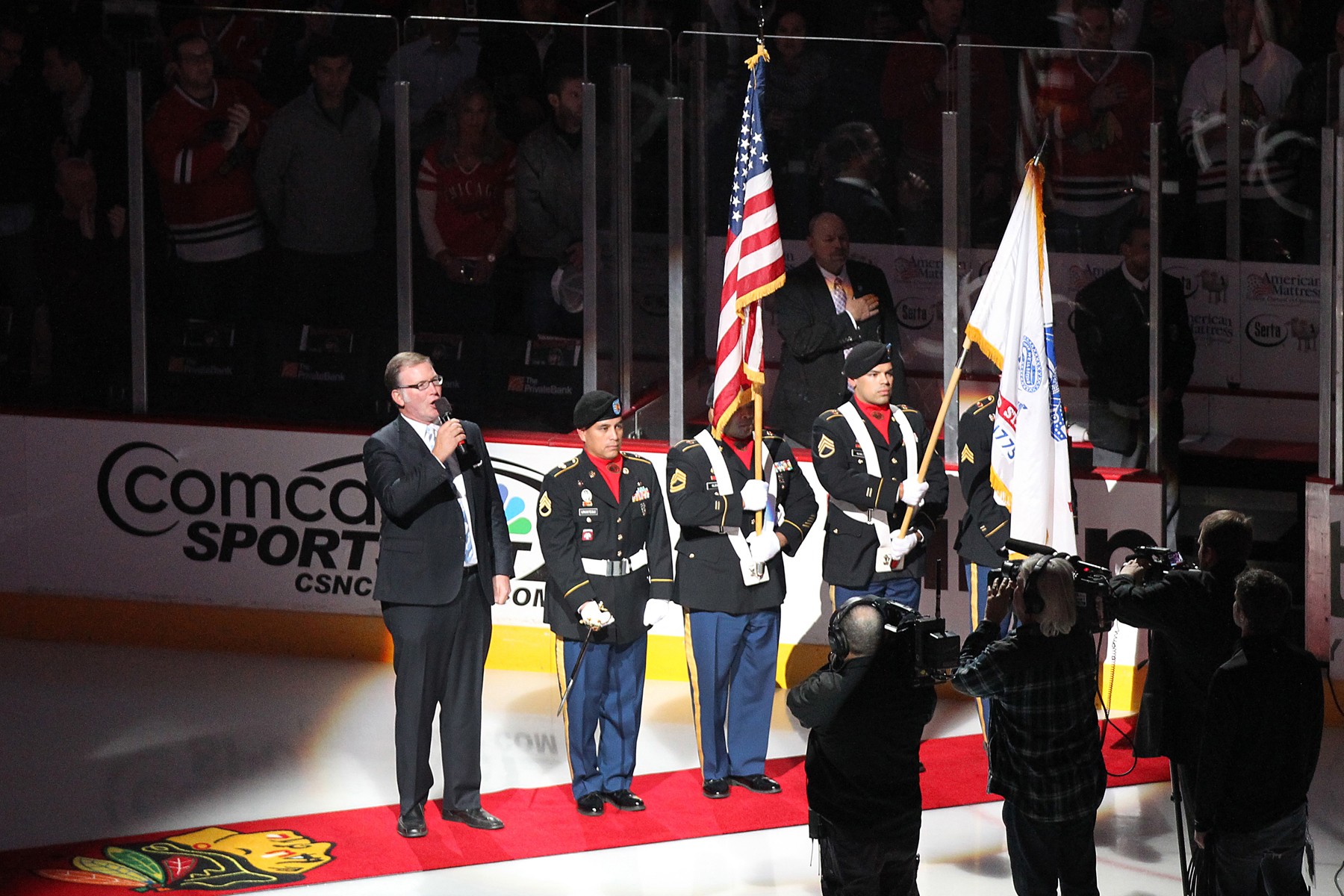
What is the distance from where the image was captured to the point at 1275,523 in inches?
453

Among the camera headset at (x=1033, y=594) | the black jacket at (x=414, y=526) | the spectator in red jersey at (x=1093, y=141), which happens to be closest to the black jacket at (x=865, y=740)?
the camera headset at (x=1033, y=594)

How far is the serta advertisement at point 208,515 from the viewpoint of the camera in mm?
10875

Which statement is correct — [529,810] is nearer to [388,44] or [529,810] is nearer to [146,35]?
[388,44]

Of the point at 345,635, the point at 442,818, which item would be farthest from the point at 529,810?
the point at 345,635

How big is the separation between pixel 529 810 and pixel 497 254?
143 inches

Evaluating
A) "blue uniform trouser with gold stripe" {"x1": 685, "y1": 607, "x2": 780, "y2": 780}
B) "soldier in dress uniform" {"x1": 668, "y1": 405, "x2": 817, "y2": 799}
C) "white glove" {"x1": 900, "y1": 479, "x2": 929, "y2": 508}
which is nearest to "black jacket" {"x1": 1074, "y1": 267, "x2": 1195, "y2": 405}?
"white glove" {"x1": 900, "y1": 479, "x2": 929, "y2": 508}

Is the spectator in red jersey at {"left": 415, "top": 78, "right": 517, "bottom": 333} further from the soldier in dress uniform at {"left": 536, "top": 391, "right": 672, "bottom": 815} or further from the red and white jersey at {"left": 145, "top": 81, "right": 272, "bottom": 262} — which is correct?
the soldier in dress uniform at {"left": 536, "top": 391, "right": 672, "bottom": 815}

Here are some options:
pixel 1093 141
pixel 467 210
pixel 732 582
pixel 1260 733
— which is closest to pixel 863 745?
pixel 1260 733

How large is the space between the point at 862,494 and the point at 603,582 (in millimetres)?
1416

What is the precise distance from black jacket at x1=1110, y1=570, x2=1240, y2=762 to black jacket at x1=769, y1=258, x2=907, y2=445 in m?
3.30

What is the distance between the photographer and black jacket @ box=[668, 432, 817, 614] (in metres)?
8.79

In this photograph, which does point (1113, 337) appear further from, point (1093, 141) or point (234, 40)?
point (234, 40)

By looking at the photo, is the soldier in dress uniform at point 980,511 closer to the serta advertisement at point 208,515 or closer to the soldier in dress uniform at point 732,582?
the soldier in dress uniform at point 732,582

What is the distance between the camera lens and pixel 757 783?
8867 mm
